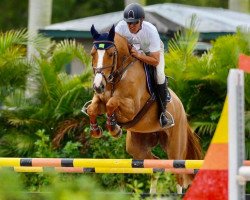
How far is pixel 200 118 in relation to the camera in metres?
12.9

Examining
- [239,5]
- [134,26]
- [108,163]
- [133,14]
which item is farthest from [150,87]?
[239,5]

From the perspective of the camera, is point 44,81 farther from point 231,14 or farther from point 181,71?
point 231,14

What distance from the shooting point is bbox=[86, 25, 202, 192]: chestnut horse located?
8.98 metres

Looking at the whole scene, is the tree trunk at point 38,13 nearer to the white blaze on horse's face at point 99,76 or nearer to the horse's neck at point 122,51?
the horse's neck at point 122,51

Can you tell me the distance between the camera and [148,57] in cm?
945

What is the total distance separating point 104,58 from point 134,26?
61 centimetres

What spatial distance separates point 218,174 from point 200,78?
8784 millimetres

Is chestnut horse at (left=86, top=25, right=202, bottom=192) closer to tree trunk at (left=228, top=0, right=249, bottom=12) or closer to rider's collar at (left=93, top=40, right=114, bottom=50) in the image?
rider's collar at (left=93, top=40, right=114, bottom=50)

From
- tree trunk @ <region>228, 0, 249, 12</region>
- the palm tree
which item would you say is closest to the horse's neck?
the palm tree

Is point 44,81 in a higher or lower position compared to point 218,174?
higher

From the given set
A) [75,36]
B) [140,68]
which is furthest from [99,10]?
[140,68]

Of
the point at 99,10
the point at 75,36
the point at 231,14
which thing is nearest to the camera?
the point at 75,36

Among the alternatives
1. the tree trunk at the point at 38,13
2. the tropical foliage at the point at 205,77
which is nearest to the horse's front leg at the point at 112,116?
the tropical foliage at the point at 205,77

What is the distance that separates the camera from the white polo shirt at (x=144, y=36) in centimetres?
946
